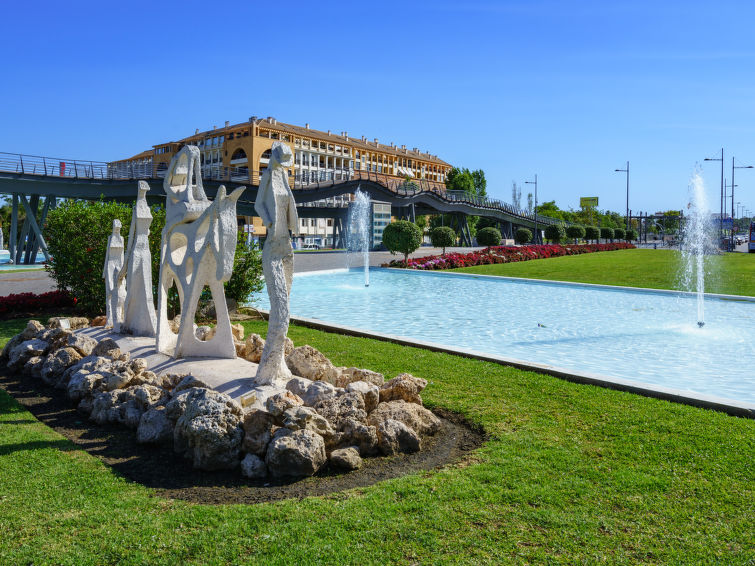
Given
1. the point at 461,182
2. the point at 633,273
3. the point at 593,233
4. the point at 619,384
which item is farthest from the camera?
the point at 461,182

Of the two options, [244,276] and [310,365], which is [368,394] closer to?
[310,365]

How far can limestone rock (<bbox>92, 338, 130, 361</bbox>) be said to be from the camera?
7.62 metres

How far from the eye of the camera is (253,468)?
4.76m

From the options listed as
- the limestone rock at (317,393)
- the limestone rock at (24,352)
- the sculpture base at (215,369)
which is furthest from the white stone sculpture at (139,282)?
the limestone rock at (317,393)

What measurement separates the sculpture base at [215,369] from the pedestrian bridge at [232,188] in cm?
1156

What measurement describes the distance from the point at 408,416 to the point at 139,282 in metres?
5.21

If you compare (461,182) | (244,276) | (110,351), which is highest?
(461,182)

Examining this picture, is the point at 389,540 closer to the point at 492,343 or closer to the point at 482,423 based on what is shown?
the point at 482,423

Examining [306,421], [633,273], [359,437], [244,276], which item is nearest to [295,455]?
[306,421]

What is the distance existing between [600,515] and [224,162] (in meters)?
73.2

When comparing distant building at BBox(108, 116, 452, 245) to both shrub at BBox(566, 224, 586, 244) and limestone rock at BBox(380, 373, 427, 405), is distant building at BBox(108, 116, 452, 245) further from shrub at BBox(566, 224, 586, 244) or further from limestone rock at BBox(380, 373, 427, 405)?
limestone rock at BBox(380, 373, 427, 405)

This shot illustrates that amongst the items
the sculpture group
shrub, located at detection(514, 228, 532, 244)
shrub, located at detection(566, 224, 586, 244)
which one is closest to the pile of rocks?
the sculpture group

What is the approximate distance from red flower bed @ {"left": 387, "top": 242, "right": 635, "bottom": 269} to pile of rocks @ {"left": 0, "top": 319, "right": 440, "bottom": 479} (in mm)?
20873

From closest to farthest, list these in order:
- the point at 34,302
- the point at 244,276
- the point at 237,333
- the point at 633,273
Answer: the point at 237,333
the point at 244,276
the point at 34,302
the point at 633,273
